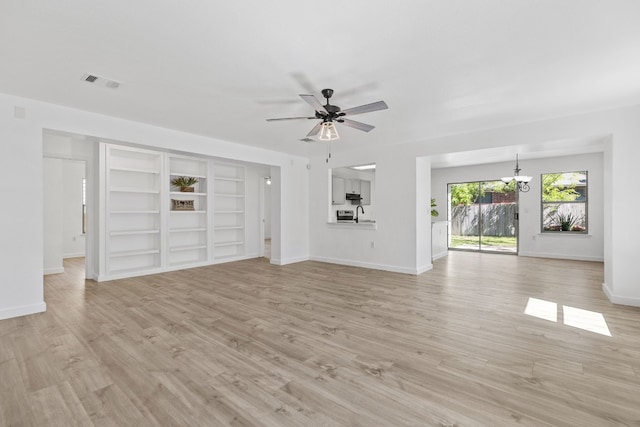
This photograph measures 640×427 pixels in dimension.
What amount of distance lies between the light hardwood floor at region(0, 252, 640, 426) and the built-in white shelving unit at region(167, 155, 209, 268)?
1850mm

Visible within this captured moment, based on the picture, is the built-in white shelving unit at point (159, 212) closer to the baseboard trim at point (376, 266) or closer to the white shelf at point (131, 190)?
the white shelf at point (131, 190)

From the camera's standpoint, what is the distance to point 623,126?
386 cm

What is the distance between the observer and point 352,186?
9.11 metres

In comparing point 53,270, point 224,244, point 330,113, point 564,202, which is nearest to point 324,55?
point 330,113

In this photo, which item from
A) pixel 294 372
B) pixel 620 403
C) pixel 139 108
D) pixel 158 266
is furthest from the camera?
pixel 158 266

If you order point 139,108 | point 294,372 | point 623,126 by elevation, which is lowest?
point 294,372

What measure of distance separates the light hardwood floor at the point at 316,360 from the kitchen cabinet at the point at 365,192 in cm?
531

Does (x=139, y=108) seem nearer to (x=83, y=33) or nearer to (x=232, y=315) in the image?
(x=83, y=33)

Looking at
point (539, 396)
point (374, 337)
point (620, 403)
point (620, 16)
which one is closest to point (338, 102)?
point (620, 16)

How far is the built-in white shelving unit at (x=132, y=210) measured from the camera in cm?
537

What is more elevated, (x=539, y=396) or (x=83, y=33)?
(x=83, y=33)

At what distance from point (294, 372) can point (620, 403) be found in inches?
83.0

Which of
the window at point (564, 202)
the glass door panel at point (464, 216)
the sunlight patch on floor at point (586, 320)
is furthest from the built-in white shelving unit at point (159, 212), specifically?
the window at point (564, 202)

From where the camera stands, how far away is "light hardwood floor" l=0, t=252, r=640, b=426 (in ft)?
5.98
